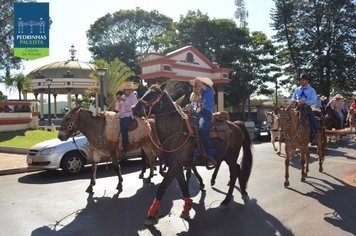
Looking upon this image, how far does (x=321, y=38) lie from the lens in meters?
41.9

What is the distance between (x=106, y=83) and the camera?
30250 mm

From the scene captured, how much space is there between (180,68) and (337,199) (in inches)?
703

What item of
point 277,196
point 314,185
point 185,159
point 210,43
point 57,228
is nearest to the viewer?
point 57,228

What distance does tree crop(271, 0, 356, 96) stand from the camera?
4159cm

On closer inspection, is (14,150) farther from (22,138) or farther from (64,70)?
(64,70)

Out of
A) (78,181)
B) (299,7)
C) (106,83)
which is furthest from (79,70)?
(78,181)

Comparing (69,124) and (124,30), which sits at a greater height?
(124,30)

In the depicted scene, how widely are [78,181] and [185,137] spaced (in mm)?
4807

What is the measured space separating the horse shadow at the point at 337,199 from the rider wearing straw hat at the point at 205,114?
93.8 inches

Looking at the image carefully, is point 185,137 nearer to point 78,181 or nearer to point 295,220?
point 295,220

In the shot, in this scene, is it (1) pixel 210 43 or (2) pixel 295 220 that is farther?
(1) pixel 210 43

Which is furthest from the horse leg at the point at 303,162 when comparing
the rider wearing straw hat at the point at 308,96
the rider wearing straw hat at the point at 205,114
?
the rider wearing straw hat at the point at 205,114

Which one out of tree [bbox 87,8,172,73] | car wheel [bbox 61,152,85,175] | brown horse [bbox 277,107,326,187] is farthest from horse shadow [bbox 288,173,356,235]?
tree [bbox 87,8,172,73]

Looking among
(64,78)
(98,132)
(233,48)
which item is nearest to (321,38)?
(233,48)
